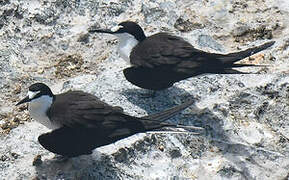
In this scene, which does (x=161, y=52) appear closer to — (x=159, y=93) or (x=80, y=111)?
(x=159, y=93)

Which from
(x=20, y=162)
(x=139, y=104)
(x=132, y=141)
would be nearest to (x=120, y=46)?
(x=139, y=104)

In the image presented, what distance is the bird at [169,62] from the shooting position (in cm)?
561

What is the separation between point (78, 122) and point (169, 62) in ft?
4.01

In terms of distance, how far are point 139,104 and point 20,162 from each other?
48.9 inches

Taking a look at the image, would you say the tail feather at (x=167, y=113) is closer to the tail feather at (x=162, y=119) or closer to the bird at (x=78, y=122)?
the tail feather at (x=162, y=119)

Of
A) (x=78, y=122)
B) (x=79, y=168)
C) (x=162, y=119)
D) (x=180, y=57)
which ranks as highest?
(x=180, y=57)

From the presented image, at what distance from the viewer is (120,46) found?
5996 mm

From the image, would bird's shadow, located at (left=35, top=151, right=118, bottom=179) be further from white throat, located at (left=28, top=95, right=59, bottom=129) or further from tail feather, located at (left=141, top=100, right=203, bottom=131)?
tail feather, located at (left=141, top=100, right=203, bottom=131)

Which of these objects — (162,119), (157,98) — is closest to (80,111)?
(162,119)

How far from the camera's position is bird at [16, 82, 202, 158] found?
475 centimetres

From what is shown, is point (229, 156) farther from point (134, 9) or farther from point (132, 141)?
point (134, 9)

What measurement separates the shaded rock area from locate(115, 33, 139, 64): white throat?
225 millimetres

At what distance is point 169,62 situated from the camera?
5.67m

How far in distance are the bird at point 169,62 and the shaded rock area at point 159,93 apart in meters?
0.21
